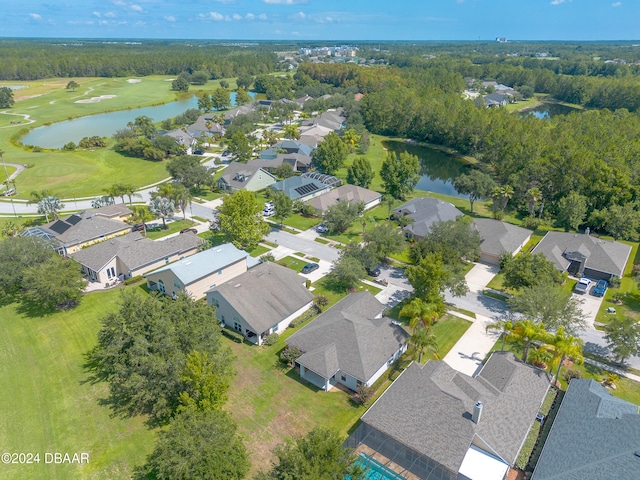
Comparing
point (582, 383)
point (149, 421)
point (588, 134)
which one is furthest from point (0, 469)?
point (588, 134)

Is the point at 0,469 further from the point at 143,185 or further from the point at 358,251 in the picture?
the point at 143,185

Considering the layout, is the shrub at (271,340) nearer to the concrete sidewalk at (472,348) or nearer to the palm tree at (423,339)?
the palm tree at (423,339)

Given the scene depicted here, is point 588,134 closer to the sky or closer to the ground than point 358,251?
closer to the sky

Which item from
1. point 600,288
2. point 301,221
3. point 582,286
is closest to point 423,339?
point 582,286

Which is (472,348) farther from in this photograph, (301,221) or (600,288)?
(301,221)

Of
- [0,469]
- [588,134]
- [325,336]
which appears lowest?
[0,469]

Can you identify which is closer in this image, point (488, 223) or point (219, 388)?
point (219, 388)

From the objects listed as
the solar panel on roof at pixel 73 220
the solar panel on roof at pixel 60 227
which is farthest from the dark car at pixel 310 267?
the solar panel on roof at pixel 60 227
